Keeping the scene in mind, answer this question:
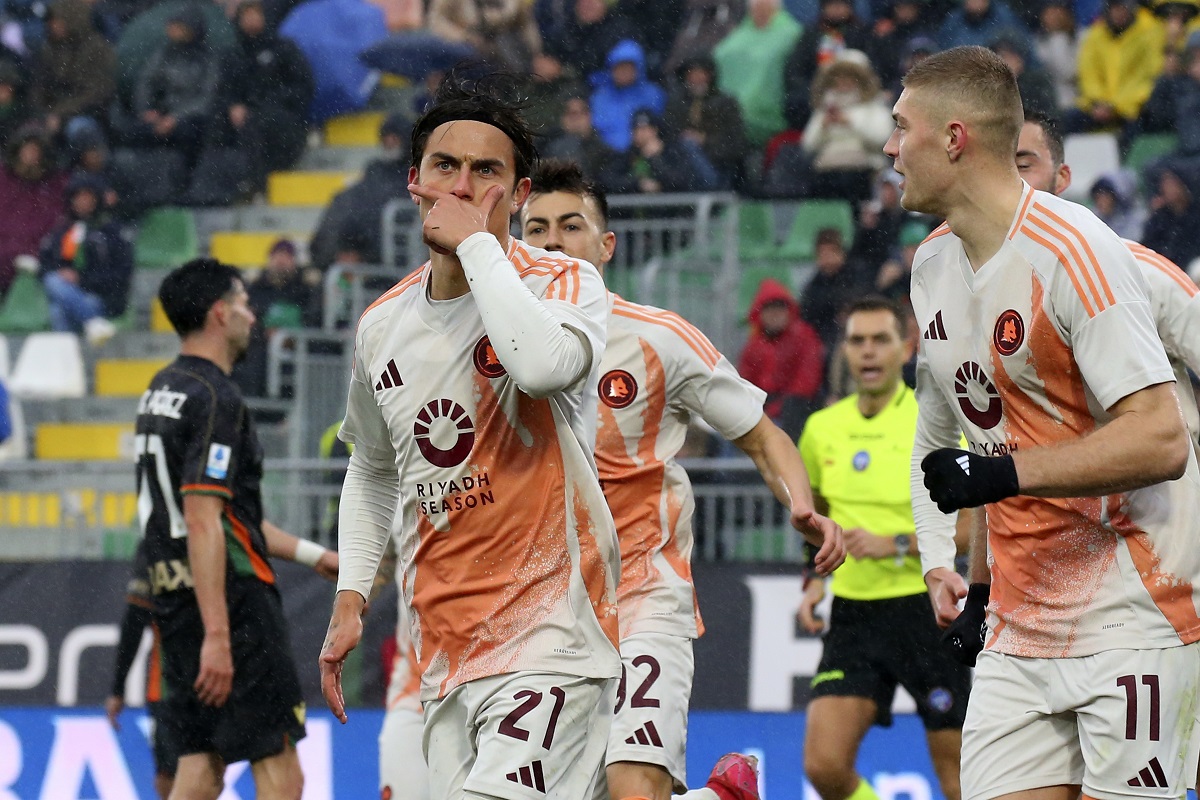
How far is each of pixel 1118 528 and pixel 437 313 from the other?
1671 millimetres

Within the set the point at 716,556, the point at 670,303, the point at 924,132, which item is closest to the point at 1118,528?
the point at 924,132

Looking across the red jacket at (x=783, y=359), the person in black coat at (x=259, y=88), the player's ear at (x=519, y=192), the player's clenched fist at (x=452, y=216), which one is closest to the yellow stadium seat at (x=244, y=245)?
the person in black coat at (x=259, y=88)

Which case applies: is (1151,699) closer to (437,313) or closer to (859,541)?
(437,313)

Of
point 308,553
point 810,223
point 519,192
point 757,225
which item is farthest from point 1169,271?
point 757,225

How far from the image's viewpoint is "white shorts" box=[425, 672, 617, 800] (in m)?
3.82

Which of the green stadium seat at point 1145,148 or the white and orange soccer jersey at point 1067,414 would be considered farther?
the green stadium seat at point 1145,148

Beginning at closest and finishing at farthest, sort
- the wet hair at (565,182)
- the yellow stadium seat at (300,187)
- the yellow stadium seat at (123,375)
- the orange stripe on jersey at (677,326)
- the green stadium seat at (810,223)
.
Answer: the orange stripe on jersey at (677,326) → the wet hair at (565,182) → the green stadium seat at (810,223) → the yellow stadium seat at (123,375) → the yellow stadium seat at (300,187)

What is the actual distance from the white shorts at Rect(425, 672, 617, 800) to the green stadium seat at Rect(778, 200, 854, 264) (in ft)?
30.2

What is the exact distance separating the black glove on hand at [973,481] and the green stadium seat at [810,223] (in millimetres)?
9403

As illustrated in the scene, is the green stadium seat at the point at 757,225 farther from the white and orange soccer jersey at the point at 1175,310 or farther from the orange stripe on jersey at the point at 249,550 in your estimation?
the white and orange soccer jersey at the point at 1175,310

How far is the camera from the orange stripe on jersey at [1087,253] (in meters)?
3.73

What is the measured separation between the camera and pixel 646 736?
542 cm

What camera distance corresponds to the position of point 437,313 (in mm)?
4094

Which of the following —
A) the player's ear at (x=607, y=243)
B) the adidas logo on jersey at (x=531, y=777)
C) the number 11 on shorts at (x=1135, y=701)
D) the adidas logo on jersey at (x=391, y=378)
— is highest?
the player's ear at (x=607, y=243)
